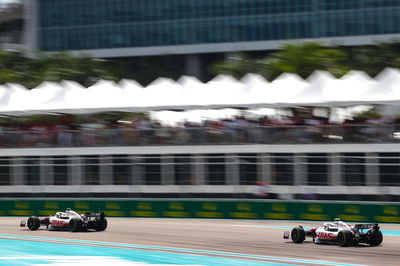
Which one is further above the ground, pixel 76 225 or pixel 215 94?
pixel 215 94

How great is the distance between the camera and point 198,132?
40.6 meters

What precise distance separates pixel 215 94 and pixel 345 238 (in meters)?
15.5

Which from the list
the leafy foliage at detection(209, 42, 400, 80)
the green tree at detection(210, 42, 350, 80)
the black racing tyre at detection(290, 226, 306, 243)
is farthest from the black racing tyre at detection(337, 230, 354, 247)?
the green tree at detection(210, 42, 350, 80)

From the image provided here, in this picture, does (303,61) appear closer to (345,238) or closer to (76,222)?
(76,222)

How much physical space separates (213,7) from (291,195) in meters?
52.8

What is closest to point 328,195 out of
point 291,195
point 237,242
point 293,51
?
point 291,195

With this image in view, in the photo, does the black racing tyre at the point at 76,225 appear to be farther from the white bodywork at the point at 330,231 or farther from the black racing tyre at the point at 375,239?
the black racing tyre at the point at 375,239

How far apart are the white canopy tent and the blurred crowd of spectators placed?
968mm

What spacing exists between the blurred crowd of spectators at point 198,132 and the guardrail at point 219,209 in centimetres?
336

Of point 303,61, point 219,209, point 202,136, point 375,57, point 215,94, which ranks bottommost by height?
point 219,209

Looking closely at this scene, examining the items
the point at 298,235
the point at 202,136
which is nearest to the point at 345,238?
the point at 298,235

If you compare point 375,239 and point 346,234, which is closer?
point 346,234

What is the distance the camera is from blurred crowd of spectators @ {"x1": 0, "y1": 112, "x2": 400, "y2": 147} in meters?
37.3

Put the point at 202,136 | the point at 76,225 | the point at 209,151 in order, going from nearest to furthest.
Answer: the point at 76,225 → the point at 209,151 → the point at 202,136
